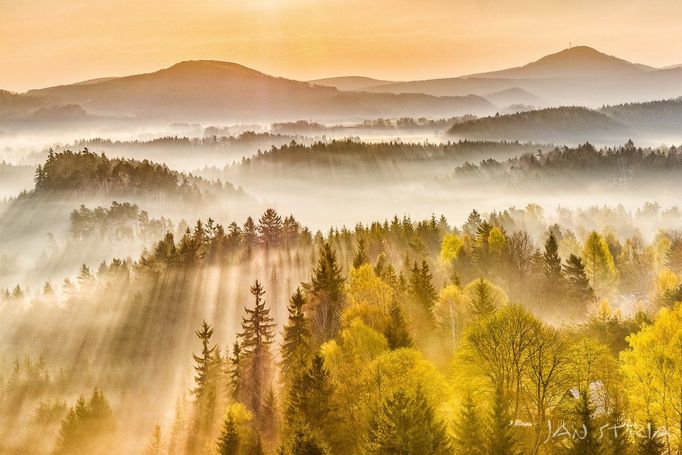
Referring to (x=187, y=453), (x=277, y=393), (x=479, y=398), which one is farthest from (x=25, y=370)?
(x=479, y=398)

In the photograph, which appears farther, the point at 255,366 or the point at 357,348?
the point at 255,366

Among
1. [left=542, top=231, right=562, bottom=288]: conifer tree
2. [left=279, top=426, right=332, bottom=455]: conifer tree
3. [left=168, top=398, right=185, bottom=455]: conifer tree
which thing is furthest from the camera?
[left=542, top=231, right=562, bottom=288]: conifer tree

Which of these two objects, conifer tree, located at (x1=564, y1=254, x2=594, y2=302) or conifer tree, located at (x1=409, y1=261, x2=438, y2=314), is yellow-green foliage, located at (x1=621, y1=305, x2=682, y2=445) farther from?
conifer tree, located at (x1=564, y1=254, x2=594, y2=302)

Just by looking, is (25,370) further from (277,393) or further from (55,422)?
(277,393)

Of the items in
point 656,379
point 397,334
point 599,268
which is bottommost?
point 656,379

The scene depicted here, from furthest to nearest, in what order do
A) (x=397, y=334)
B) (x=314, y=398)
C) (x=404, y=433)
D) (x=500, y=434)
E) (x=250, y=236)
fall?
1. (x=250, y=236)
2. (x=397, y=334)
3. (x=314, y=398)
4. (x=500, y=434)
5. (x=404, y=433)

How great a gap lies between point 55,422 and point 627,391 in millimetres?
99849

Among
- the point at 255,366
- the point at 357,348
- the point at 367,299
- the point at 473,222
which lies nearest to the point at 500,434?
the point at 357,348

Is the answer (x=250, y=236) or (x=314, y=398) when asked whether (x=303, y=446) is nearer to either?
(x=314, y=398)

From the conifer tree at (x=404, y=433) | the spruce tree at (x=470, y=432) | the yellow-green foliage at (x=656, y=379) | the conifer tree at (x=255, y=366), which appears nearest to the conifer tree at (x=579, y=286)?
the yellow-green foliage at (x=656, y=379)

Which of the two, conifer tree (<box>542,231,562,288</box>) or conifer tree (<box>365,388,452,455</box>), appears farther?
conifer tree (<box>542,231,562,288</box>)

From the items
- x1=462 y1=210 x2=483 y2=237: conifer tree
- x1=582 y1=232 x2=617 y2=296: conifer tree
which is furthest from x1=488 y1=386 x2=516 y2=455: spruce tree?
x1=462 y1=210 x2=483 y2=237: conifer tree

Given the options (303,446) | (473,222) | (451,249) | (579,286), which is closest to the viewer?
(303,446)

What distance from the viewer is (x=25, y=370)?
12694 cm
